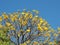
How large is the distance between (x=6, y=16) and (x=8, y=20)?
21.1 inches

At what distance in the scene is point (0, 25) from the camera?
2756 centimetres

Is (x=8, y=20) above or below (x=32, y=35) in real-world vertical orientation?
above

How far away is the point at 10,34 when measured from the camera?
89.8 feet

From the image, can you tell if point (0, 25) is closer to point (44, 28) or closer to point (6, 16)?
point (6, 16)

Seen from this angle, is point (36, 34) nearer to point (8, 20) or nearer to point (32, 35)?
point (32, 35)

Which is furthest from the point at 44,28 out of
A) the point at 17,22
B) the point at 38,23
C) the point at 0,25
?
the point at 0,25

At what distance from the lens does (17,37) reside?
27.3 meters

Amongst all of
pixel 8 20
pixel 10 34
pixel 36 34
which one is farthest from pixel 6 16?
pixel 36 34

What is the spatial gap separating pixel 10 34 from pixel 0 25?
158cm

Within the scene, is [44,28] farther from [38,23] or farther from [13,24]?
[13,24]

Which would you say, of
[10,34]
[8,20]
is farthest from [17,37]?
[8,20]

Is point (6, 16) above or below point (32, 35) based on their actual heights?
above

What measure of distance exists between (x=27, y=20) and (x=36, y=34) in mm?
1980

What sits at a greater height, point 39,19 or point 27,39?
point 39,19
